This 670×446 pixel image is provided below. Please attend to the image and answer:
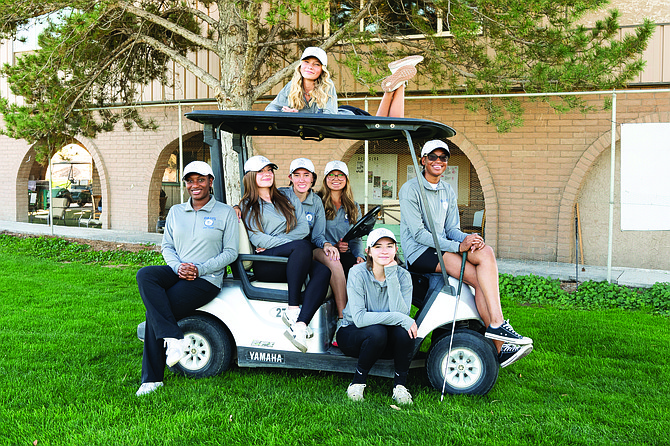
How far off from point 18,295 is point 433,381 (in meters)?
5.75

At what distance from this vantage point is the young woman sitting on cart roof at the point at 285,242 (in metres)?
4.24

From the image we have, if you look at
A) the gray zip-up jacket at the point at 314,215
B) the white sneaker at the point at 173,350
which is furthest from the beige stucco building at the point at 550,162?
the white sneaker at the point at 173,350

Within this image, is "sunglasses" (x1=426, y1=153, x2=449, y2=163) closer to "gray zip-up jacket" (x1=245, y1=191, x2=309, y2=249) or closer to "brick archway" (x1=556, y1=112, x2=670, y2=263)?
"gray zip-up jacket" (x1=245, y1=191, x2=309, y2=249)

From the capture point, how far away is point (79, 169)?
2112 centimetres

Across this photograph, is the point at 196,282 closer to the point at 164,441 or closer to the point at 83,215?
the point at 164,441

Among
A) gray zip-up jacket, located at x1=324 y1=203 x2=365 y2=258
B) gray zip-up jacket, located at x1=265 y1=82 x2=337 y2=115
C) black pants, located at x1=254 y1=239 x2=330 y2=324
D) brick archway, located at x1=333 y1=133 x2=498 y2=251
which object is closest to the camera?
black pants, located at x1=254 y1=239 x2=330 y2=324

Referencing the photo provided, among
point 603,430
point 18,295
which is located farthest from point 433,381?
point 18,295

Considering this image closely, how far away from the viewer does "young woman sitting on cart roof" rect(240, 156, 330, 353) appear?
4238mm

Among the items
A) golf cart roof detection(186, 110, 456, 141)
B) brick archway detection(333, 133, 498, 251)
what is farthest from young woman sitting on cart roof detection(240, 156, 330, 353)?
brick archway detection(333, 133, 498, 251)

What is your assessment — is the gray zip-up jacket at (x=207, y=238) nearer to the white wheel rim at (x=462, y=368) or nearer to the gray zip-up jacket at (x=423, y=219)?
the gray zip-up jacket at (x=423, y=219)

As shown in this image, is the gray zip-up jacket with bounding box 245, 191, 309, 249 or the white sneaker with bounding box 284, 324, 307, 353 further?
the gray zip-up jacket with bounding box 245, 191, 309, 249

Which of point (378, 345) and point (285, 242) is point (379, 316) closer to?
point (378, 345)

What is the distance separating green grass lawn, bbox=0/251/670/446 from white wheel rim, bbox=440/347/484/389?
14 cm

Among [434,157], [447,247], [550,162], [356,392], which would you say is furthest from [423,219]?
[550,162]
